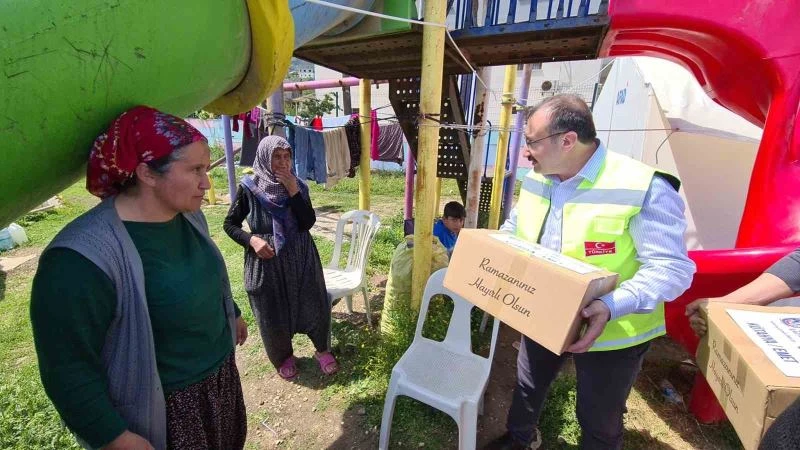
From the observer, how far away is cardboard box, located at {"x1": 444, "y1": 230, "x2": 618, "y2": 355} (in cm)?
124

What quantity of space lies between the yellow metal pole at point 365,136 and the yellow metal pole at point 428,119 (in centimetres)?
215

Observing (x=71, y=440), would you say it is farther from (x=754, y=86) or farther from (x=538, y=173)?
(x=754, y=86)

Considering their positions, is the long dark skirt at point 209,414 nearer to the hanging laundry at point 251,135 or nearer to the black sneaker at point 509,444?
the black sneaker at point 509,444

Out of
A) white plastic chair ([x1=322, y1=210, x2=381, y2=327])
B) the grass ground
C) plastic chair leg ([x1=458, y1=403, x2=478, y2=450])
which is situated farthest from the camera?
white plastic chair ([x1=322, y1=210, x2=381, y2=327])

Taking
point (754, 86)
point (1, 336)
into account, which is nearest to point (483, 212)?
point (754, 86)

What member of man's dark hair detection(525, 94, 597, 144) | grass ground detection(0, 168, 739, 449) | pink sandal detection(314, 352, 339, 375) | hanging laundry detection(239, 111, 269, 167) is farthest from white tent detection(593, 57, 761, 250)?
hanging laundry detection(239, 111, 269, 167)

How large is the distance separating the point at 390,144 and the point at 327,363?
921 centimetres

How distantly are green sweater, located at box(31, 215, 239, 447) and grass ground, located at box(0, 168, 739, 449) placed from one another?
1.32m

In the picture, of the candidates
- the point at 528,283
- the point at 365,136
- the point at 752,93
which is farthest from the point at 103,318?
the point at 365,136

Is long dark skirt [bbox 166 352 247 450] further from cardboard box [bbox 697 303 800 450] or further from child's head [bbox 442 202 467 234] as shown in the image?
child's head [bbox 442 202 467 234]

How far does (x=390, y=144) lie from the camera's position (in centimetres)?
1134

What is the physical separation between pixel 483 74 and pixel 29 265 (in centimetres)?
637

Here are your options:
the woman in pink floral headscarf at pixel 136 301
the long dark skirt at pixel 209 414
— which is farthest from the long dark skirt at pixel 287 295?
the woman in pink floral headscarf at pixel 136 301

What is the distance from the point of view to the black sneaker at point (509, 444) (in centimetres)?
212
